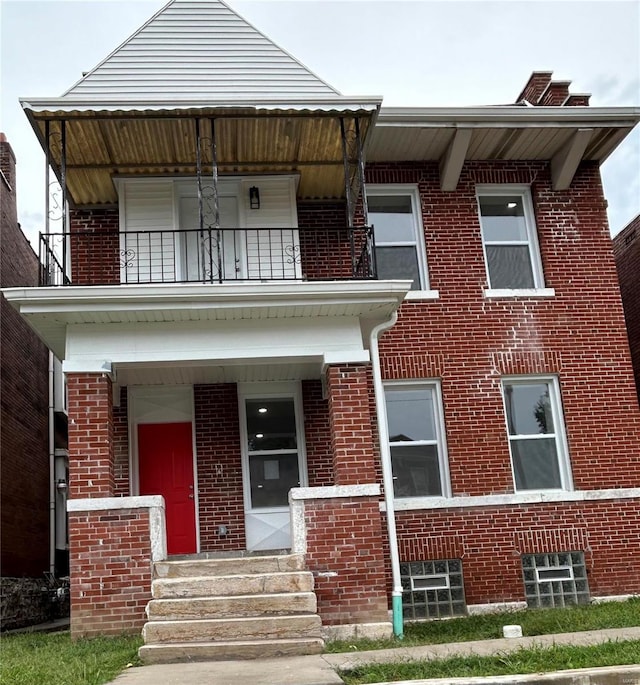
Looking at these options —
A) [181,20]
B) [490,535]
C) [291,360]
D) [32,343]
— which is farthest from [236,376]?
[32,343]

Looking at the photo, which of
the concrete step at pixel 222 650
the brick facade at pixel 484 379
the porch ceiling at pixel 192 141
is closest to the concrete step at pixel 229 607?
the concrete step at pixel 222 650

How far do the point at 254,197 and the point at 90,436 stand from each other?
453 cm

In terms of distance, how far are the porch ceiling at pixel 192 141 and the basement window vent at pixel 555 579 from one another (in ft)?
20.4

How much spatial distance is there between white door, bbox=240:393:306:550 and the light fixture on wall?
2824mm

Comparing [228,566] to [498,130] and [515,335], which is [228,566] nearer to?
[515,335]

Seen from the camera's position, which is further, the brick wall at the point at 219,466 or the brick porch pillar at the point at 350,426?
the brick wall at the point at 219,466

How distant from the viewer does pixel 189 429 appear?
39.0 feet

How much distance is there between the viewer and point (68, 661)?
745cm

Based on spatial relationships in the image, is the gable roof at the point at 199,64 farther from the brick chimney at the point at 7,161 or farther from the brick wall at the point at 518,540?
the brick wall at the point at 518,540

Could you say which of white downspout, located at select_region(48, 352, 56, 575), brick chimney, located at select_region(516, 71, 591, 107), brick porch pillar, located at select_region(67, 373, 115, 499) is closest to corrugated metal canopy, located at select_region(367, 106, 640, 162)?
brick chimney, located at select_region(516, 71, 591, 107)

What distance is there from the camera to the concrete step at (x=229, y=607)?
8258 millimetres

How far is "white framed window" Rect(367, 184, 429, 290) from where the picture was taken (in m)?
12.5

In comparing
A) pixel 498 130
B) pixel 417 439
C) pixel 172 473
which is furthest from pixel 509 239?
pixel 172 473

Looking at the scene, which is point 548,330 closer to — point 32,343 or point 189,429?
point 189,429
